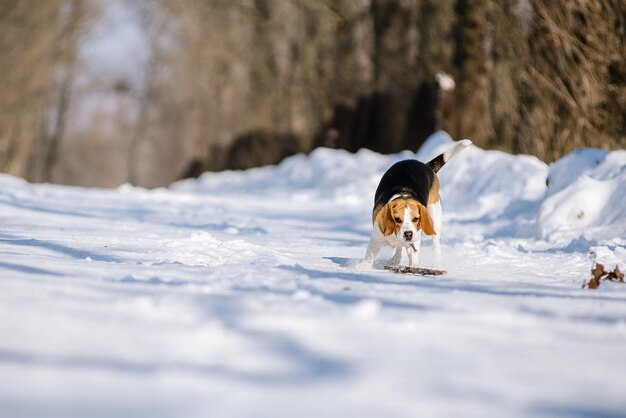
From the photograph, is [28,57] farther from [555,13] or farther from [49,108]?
[555,13]

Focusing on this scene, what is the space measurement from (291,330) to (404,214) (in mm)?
2627

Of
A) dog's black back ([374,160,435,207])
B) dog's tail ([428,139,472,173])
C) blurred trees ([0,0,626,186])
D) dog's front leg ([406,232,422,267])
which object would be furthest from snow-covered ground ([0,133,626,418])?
blurred trees ([0,0,626,186])

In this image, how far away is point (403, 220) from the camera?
512 centimetres

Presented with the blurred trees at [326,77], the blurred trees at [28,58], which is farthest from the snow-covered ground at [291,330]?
the blurred trees at [28,58]

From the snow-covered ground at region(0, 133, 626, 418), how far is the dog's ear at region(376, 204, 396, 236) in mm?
333

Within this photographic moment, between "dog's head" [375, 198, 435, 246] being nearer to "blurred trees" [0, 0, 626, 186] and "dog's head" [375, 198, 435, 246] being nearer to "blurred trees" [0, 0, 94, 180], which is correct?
"blurred trees" [0, 0, 626, 186]

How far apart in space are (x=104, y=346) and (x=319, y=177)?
14.3 metres

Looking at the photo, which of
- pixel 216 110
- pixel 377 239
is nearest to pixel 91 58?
pixel 216 110

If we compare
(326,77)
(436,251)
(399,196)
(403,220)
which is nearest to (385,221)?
(403,220)

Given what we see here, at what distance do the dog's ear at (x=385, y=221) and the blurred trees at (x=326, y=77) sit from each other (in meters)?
5.18

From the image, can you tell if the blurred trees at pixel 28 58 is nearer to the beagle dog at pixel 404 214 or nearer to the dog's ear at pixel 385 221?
the beagle dog at pixel 404 214

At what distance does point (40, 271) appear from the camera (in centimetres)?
381

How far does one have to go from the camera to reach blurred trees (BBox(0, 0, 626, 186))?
9918mm

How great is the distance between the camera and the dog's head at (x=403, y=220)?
510cm
